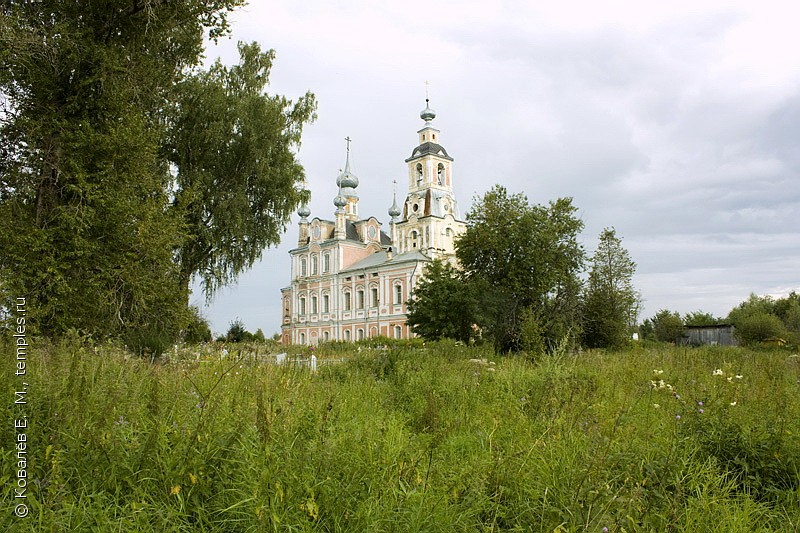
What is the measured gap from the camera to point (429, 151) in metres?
57.4

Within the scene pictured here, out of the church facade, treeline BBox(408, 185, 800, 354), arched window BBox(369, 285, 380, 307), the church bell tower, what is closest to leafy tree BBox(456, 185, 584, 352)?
treeline BBox(408, 185, 800, 354)

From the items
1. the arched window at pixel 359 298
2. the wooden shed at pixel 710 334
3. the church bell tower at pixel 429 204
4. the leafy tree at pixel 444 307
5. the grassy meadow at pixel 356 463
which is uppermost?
the church bell tower at pixel 429 204

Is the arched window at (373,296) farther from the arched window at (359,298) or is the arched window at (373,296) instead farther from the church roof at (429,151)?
the church roof at (429,151)

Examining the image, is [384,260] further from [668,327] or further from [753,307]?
[753,307]

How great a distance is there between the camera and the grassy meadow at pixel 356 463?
132 inches

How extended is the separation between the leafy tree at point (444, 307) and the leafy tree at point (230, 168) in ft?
25.8

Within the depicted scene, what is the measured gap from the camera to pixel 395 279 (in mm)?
53125

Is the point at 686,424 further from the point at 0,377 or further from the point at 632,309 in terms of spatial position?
the point at 632,309

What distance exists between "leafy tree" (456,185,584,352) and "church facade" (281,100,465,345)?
19929 mm

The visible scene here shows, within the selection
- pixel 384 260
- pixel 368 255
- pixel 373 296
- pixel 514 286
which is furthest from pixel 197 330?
pixel 368 255

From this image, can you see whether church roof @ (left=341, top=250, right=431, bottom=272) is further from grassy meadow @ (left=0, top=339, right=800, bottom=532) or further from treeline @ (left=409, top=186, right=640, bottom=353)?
grassy meadow @ (left=0, top=339, right=800, bottom=532)

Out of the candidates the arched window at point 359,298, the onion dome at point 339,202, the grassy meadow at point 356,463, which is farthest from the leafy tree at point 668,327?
the grassy meadow at point 356,463

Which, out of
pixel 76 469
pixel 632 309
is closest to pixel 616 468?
pixel 76 469

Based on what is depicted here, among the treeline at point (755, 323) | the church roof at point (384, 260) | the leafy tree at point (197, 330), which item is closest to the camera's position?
the leafy tree at point (197, 330)
